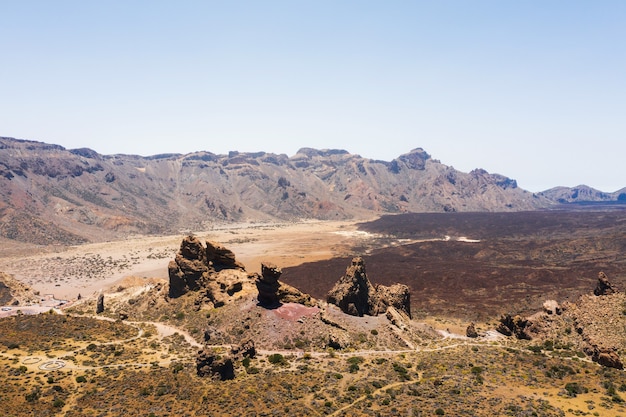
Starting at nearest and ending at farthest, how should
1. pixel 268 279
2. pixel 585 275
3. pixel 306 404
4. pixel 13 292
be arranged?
1. pixel 306 404
2. pixel 268 279
3. pixel 13 292
4. pixel 585 275

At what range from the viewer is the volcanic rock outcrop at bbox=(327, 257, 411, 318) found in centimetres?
6512

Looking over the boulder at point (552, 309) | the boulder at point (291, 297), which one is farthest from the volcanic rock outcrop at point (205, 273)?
the boulder at point (552, 309)

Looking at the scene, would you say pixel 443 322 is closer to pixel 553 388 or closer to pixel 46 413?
pixel 553 388

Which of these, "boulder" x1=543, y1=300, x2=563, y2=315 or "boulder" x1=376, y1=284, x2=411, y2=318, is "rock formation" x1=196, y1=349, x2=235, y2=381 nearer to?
"boulder" x1=376, y1=284, x2=411, y2=318

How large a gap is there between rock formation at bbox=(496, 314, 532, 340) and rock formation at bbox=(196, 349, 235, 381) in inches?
1767

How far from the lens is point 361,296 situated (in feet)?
222

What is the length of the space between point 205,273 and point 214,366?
86.4ft

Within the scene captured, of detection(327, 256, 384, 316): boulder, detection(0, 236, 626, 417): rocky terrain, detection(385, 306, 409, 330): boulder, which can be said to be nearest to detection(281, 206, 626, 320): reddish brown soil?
detection(327, 256, 384, 316): boulder

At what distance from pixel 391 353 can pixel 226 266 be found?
3241cm

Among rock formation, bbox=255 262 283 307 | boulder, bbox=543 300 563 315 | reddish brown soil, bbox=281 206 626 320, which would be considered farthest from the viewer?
reddish brown soil, bbox=281 206 626 320

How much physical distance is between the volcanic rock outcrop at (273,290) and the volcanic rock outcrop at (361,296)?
566 cm

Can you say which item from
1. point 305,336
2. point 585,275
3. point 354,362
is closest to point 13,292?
point 305,336

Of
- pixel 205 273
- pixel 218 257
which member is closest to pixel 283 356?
pixel 205 273

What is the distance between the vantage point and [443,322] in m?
82.0
